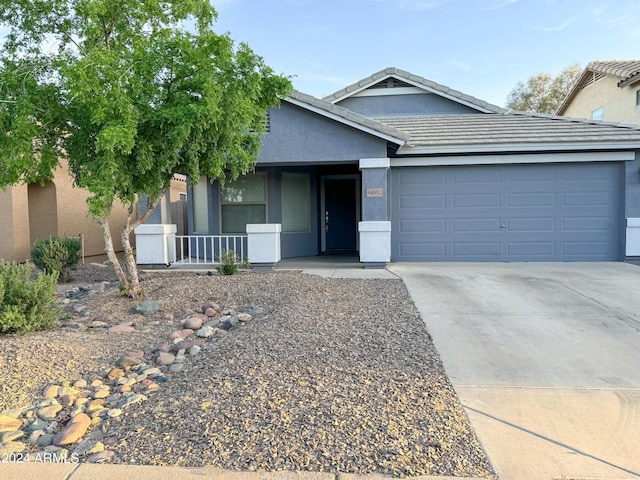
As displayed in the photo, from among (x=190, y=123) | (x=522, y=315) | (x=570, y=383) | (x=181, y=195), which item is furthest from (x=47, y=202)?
(x=570, y=383)

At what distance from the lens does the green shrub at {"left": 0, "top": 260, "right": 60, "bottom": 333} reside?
200 inches

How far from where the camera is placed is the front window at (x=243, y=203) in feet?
39.0

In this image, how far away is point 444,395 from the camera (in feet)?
12.1

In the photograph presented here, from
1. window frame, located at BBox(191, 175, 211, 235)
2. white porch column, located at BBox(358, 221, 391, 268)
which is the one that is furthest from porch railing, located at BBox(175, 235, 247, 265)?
white porch column, located at BBox(358, 221, 391, 268)

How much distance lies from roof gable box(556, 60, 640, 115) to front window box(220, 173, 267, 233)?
15.3 meters

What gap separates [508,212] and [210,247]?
7963 mm

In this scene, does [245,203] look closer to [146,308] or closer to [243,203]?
[243,203]

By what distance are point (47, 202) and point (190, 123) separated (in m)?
10.9

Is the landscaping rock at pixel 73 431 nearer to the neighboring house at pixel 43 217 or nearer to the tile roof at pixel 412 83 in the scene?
the neighboring house at pixel 43 217

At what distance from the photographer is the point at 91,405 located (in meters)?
3.68

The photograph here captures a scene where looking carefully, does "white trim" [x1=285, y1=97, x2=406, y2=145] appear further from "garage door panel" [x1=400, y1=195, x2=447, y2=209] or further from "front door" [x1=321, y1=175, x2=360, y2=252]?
"front door" [x1=321, y1=175, x2=360, y2=252]

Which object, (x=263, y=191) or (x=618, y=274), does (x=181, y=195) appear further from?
(x=618, y=274)

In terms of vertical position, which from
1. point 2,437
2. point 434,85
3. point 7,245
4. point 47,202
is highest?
point 434,85

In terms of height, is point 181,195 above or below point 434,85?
below
